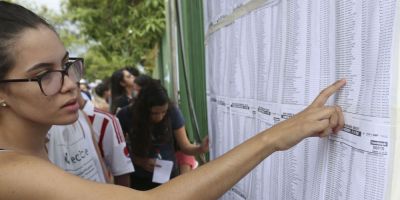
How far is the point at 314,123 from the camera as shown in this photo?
2.67 feet

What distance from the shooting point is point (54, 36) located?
3.59 ft

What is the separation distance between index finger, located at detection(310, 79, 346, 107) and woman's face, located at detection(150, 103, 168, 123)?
2044 mm

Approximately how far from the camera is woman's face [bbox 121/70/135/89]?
468 cm

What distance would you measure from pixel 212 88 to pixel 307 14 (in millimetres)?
863

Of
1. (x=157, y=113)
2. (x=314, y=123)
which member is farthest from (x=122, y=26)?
(x=314, y=123)

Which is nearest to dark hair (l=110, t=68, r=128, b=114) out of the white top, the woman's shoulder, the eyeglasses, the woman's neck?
the white top

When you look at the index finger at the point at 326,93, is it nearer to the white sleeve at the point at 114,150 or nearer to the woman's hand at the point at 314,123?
the woman's hand at the point at 314,123

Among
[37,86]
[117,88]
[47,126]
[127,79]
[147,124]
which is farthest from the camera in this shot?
[127,79]

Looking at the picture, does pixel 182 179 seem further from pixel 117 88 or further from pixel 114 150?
pixel 117 88

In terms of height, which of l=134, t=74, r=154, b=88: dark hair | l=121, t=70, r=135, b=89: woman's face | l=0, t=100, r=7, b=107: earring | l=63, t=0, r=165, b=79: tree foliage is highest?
l=63, t=0, r=165, b=79: tree foliage

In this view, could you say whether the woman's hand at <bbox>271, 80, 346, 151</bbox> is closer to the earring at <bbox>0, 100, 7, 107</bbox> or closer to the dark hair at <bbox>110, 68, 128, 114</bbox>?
the earring at <bbox>0, 100, 7, 107</bbox>

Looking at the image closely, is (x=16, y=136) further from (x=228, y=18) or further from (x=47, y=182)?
(x=228, y=18)

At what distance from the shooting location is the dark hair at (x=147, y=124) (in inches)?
110

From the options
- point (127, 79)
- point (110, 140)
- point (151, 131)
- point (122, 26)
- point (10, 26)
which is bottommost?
point (151, 131)
